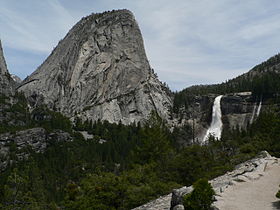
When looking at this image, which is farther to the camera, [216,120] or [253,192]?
[216,120]

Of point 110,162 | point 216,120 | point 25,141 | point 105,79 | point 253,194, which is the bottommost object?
point 110,162

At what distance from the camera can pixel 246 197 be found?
16.3m

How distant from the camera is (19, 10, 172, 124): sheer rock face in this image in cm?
14288

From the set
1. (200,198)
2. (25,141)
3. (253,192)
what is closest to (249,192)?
(253,192)

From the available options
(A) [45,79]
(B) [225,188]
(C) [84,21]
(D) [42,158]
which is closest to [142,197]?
(B) [225,188]

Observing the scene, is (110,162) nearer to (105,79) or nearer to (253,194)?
(105,79)

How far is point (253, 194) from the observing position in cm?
1697

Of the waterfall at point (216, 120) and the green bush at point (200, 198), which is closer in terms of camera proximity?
the green bush at point (200, 198)

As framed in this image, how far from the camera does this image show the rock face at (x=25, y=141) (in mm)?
98750

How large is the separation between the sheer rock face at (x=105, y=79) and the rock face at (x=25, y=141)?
28712 millimetres

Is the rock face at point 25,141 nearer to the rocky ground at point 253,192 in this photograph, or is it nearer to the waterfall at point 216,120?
the waterfall at point 216,120

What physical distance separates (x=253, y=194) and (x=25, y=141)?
95.8m

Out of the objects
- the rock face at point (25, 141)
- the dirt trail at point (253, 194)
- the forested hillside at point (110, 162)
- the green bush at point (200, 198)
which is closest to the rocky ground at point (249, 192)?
the dirt trail at point (253, 194)

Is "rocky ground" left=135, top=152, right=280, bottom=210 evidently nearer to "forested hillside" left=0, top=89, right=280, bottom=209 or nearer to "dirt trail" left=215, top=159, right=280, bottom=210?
"dirt trail" left=215, top=159, right=280, bottom=210
